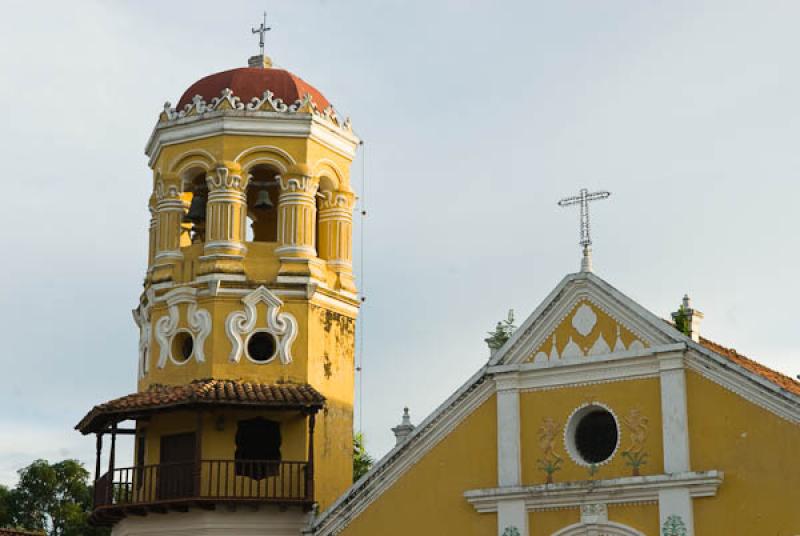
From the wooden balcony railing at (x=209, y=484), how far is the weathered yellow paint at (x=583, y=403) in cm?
483

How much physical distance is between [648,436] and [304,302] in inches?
327

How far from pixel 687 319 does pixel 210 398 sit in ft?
28.6

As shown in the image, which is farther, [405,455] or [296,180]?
[296,180]

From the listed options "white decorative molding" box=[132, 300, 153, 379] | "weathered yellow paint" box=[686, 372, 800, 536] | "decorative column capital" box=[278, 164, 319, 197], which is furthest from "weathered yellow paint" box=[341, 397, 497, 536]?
"decorative column capital" box=[278, 164, 319, 197]

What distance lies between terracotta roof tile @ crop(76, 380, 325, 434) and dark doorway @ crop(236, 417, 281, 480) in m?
0.79

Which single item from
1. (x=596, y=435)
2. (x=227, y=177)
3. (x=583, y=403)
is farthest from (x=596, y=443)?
(x=227, y=177)

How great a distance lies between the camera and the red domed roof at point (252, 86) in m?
30.9

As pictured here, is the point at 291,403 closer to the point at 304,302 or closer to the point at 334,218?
the point at 304,302

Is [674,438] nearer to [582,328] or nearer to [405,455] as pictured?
[582,328]

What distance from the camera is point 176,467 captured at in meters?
28.5

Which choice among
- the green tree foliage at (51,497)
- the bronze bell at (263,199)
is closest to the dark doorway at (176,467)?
the bronze bell at (263,199)

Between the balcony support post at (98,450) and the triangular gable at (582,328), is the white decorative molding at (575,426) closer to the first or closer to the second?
the triangular gable at (582,328)

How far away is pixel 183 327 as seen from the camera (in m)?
29.8

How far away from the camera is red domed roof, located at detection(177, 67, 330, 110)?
30938 millimetres
